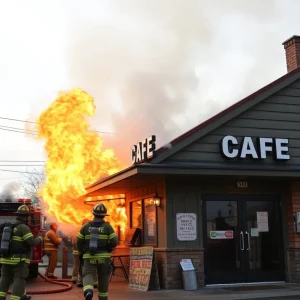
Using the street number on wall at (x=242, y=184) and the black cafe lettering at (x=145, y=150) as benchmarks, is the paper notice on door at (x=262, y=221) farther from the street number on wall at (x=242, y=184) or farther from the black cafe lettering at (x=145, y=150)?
the black cafe lettering at (x=145, y=150)

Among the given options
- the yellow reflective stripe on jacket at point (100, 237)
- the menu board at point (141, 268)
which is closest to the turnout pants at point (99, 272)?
the yellow reflective stripe on jacket at point (100, 237)

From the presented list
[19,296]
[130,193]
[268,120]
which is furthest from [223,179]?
[19,296]

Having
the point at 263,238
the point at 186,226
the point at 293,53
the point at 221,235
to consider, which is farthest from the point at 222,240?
the point at 293,53

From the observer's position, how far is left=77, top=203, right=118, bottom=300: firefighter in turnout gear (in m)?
7.77

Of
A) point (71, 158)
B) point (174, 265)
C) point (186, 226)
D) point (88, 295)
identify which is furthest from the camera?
point (71, 158)

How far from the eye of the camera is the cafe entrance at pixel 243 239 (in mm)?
11539

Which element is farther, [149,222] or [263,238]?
[149,222]

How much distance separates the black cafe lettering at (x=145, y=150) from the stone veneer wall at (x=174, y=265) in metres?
2.17

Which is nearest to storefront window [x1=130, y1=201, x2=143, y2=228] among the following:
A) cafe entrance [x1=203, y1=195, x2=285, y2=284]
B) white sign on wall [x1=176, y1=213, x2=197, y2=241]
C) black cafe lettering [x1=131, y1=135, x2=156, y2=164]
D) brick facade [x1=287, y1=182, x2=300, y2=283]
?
white sign on wall [x1=176, y1=213, x2=197, y2=241]

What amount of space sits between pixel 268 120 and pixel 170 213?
3.54 metres

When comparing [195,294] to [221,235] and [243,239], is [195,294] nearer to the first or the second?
[221,235]

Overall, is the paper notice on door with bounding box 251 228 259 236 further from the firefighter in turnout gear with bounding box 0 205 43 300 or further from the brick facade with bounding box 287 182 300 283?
the firefighter in turnout gear with bounding box 0 205 43 300

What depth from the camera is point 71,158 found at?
15055mm

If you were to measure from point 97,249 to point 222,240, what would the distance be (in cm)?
469
